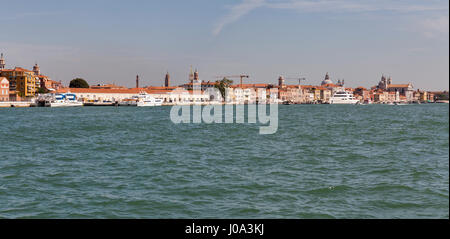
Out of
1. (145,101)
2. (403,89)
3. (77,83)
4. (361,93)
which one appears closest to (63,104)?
(145,101)

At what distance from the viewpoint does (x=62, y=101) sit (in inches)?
2299

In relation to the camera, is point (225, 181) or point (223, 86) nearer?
point (225, 181)

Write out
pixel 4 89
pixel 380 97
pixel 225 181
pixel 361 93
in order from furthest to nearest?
pixel 380 97, pixel 361 93, pixel 4 89, pixel 225 181

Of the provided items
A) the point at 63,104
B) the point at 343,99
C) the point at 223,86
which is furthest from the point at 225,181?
the point at 343,99

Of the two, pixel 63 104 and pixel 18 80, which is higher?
pixel 18 80

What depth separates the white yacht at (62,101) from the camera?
188 ft

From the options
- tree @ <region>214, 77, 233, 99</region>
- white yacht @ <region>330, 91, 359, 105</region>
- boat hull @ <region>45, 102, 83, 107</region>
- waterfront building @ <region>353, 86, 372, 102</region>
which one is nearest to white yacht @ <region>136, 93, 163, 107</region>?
boat hull @ <region>45, 102, 83, 107</region>

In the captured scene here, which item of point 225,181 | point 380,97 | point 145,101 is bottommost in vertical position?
point 225,181

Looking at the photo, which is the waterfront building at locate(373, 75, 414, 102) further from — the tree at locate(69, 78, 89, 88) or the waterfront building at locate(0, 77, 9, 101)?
the waterfront building at locate(0, 77, 9, 101)

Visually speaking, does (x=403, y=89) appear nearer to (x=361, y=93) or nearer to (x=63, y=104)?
(x=361, y=93)

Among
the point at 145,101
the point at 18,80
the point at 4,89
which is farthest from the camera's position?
the point at 145,101

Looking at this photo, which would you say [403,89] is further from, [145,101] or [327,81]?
[145,101]

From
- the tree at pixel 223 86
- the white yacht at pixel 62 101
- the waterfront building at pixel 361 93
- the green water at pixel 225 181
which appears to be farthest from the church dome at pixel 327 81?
the green water at pixel 225 181

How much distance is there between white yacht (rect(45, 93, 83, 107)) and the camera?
188 ft
